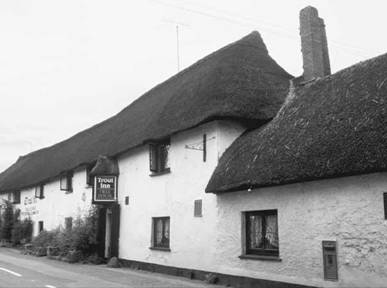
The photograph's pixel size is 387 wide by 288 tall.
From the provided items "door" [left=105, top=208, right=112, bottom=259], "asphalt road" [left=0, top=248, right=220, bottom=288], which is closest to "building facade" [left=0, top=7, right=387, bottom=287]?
"door" [left=105, top=208, right=112, bottom=259]

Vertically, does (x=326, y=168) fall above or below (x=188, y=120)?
below

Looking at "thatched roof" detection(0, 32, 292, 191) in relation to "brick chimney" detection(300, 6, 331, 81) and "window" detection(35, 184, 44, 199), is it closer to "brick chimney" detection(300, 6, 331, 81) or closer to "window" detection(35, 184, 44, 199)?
"brick chimney" detection(300, 6, 331, 81)

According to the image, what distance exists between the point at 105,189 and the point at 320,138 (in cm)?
1075

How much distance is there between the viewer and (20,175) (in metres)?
34.3

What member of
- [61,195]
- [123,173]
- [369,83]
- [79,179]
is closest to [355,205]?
[369,83]

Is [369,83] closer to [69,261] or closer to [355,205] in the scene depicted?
[355,205]

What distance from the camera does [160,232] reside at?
16.8 metres

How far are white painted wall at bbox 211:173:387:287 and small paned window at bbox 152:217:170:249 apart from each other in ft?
12.3

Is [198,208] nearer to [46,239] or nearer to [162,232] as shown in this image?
[162,232]

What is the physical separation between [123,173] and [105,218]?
242 cm

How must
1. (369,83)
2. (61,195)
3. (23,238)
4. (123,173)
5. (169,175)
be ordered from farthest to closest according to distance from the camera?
(23,238) → (61,195) → (123,173) → (169,175) → (369,83)

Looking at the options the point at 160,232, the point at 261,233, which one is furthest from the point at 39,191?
the point at 261,233

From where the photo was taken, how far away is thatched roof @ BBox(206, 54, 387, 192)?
9695mm

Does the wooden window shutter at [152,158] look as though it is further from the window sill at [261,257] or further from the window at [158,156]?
the window sill at [261,257]
